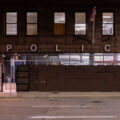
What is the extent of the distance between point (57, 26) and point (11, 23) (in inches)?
148

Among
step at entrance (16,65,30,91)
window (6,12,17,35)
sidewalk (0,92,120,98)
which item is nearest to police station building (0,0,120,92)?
window (6,12,17,35)

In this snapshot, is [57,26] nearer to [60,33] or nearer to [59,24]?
[59,24]

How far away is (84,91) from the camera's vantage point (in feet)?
67.0

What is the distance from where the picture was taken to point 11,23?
83.1ft

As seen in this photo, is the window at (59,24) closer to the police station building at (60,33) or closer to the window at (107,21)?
the police station building at (60,33)

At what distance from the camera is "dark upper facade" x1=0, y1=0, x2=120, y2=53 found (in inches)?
988

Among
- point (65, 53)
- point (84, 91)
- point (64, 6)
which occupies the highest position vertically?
point (64, 6)

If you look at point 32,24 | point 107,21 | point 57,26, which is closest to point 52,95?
point 57,26

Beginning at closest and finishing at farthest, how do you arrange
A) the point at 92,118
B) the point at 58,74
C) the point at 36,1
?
the point at 92,118 < the point at 58,74 < the point at 36,1

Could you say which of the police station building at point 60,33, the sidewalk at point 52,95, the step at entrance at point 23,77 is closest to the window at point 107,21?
the police station building at point 60,33

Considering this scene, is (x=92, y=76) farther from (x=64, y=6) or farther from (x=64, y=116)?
(x=64, y=116)

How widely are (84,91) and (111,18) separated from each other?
784 cm

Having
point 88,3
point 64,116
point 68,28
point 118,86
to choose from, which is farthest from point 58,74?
point 64,116

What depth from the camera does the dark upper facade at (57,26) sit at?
25.1 meters
